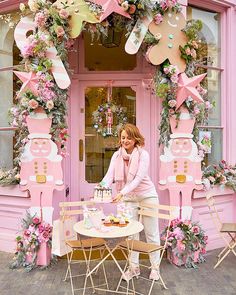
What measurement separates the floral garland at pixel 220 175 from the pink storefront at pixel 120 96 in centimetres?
12

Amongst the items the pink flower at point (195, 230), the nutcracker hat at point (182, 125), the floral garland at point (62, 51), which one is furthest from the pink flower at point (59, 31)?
the pink flower at point (195, 230)

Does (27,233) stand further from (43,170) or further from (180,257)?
(180,257)

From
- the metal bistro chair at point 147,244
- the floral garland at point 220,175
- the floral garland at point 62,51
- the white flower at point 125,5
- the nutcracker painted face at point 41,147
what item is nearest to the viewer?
the metal bistro chair at point 147,244

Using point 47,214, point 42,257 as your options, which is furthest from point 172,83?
point 42,257

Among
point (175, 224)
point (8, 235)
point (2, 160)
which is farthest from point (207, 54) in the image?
point (8, 235)

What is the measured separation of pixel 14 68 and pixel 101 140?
1761 mm

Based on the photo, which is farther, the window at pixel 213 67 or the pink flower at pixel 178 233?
the window at pixel 213 67

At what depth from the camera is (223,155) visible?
6129mm

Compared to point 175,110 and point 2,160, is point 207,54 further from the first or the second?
point 2,160

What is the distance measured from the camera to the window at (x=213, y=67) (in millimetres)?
6043

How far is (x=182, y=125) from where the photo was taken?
523 centimetres

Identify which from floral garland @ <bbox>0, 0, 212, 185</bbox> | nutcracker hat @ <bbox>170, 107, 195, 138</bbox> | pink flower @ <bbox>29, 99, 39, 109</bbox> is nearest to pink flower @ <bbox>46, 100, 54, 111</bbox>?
floral garland @ <bbox>0, 0, 212, 185</bbox>

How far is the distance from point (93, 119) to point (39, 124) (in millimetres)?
1282

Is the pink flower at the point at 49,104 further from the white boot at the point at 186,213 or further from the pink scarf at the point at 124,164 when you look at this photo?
the white boot at the point at 186,213
